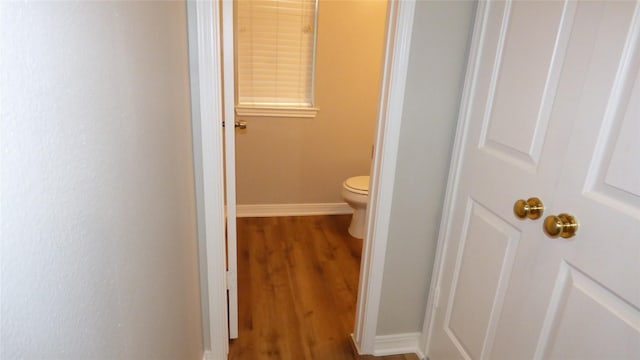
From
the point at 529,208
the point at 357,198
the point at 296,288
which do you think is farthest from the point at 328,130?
the point at 529,208

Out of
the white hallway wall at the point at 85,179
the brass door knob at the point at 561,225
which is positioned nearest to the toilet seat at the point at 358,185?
the brass door knob at the point at 561,225

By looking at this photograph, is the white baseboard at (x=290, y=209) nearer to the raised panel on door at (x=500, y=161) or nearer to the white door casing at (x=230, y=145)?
the white door casing at (x=230, y=145)

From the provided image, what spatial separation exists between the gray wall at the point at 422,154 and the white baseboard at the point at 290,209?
64.8 inches

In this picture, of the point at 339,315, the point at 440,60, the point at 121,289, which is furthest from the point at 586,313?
the point at 339,315

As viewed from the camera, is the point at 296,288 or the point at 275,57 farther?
the point at 275,57

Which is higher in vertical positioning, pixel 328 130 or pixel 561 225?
pixel 561 225

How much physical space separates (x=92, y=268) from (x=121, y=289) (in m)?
0.14

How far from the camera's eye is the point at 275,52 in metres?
2.84

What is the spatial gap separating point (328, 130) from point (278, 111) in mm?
432

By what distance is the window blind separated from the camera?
274cm

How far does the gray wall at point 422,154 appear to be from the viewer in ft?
4.33

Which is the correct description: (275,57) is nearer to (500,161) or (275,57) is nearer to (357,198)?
(357,198)

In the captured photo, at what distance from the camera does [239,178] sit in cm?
303

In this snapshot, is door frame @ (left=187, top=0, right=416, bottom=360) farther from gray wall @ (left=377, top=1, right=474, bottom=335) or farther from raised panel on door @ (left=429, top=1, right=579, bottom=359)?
raised panel on door @ (left=429, top=1, right=579, bottom=359)
